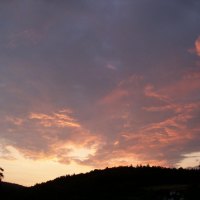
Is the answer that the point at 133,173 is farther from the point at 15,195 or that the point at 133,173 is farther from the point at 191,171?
the point at 15,195

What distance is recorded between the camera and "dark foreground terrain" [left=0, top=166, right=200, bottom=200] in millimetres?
28688

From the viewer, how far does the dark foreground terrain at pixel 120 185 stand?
94.1ft

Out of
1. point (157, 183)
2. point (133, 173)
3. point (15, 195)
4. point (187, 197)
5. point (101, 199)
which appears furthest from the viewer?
point (15, 195)

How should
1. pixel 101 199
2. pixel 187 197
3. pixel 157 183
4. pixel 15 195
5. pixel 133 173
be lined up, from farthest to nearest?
1. pixel 15 195
2. pixel 133 173
3. pixel 157 183
4. pixel 101 199
5. pixel 187 197

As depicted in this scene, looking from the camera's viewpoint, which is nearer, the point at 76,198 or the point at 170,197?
the point at 170,197

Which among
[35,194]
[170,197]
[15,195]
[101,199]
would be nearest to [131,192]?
[101,199]

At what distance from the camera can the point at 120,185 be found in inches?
1289

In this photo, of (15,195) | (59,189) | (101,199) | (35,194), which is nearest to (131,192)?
(101,199)

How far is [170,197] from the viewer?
85.4 feet

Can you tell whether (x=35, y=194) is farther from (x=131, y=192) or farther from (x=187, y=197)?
(x=187, y=197)

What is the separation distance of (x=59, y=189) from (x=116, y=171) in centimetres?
622

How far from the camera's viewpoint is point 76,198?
98.3 feet

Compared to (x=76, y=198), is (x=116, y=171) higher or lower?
higher

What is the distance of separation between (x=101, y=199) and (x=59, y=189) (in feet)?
21.0
